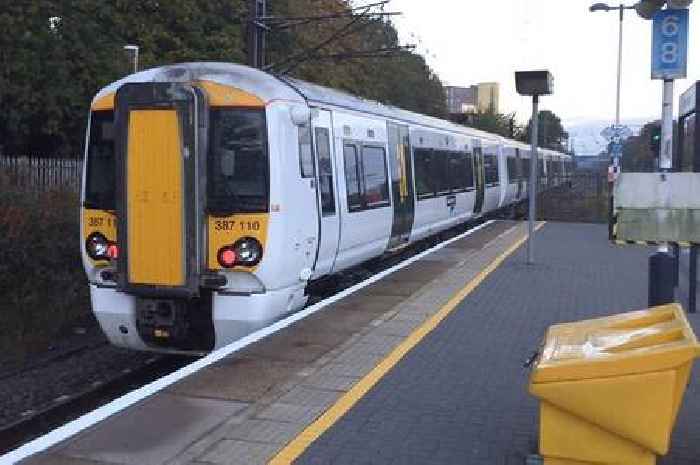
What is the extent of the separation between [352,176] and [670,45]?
172 inches

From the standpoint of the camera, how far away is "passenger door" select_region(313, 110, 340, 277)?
9742 millimetres

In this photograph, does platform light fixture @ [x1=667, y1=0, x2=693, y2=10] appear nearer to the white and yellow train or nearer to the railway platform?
the railway platform

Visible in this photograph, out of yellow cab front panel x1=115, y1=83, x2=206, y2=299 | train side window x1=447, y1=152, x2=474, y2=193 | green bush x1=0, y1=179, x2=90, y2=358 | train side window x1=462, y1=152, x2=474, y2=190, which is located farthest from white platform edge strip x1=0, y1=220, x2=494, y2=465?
train side window x1=462, y1=152, x2=474, y2=190

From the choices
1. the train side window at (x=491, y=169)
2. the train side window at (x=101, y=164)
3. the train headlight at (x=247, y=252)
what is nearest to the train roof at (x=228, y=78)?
the train side window at (x=101, y=164)

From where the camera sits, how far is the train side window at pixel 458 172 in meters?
19.4

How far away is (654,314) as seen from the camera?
536 cm

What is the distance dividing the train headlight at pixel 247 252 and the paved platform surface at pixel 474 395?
68.2 inches

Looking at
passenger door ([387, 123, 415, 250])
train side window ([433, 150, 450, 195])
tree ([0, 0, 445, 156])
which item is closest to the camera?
passenger door ([387, 123, 415, 250])

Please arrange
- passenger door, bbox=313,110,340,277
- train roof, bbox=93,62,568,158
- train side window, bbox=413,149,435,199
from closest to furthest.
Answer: train roof, bbox=93,62,568,158 < passenger door, bbox=313,110,340,277 < train side window, bbox=413,149,435,199

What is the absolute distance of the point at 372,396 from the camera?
631 cm

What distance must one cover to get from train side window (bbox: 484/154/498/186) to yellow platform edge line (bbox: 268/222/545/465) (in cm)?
1501

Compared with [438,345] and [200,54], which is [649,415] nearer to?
[438,345]

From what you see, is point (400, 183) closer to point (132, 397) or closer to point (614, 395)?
point (132, 397)

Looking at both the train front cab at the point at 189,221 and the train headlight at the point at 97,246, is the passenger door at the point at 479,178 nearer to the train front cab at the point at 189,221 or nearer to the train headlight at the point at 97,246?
the train front cab at the point at 189,221
